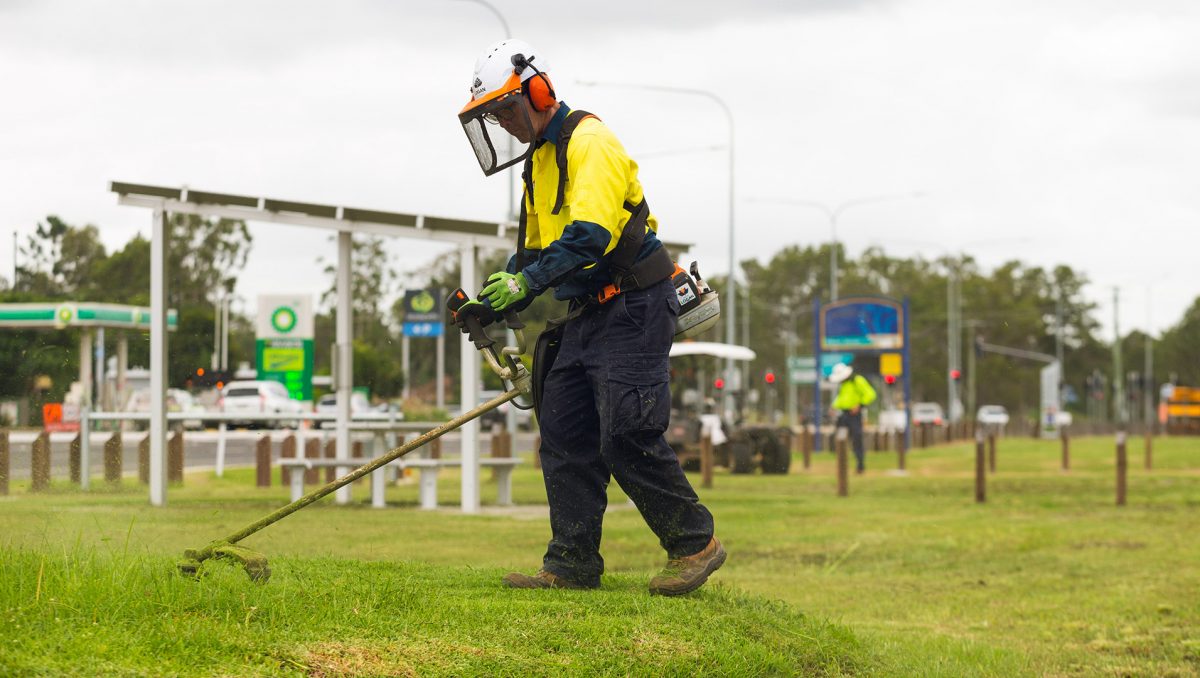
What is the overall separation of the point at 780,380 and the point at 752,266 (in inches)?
867

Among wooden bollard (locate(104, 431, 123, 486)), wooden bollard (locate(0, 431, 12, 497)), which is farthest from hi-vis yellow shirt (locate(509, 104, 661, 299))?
wooden bollard (locate(104, 431, 123, 486))

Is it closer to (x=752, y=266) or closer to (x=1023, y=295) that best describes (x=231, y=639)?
(x=1023, y=295)

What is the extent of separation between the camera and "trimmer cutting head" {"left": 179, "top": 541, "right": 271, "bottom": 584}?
17.7ft

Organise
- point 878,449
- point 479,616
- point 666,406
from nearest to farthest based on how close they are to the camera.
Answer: point 479,616, point 666,406, point 878,449

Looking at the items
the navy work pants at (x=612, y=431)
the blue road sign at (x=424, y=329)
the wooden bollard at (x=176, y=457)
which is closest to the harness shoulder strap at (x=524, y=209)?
the navy work pants at (x=612, y=431)

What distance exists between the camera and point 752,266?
13012 cm

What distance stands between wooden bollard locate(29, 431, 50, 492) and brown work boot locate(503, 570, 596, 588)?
2236 mm

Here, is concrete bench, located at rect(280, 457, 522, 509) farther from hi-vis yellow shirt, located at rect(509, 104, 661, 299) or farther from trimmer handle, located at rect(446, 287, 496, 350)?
trimmer handle, located at rect(446, 287, 496, 350)

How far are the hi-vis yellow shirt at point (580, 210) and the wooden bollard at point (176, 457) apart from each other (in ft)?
28.9

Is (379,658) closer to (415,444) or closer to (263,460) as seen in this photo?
(415,444)

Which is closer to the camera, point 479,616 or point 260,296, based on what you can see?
point 479,616

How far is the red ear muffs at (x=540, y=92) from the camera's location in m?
6.03

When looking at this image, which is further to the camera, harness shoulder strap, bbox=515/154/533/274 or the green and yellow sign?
the green and yellow sign

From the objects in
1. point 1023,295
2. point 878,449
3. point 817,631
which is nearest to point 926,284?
point 1023,295
